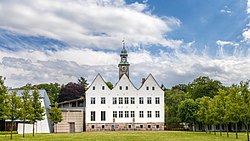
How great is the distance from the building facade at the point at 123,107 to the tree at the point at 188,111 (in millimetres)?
3718

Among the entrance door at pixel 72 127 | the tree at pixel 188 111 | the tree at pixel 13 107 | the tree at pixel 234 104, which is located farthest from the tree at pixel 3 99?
the tree at pixel 188 111

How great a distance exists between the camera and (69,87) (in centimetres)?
8338

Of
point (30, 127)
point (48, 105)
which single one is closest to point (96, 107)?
point (48, 105)

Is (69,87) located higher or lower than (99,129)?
higher

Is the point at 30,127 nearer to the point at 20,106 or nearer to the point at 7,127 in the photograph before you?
the point at 7,127

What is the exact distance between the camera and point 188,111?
6419 cm

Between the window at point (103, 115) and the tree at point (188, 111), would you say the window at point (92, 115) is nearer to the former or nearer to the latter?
the window at point (103, 115)

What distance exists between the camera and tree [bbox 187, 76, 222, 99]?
80188mm

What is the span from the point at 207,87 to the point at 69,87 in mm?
32111

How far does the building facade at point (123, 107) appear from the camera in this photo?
63719 millimetres

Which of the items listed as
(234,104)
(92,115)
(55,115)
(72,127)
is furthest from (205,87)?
(234,104)

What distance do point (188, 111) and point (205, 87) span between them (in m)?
17.9

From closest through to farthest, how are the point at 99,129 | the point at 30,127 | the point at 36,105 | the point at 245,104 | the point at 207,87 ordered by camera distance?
1. the point at 245,104
2. the point at 36,105
3. the point at 30,127
4. the point at 99,129
5. the point at 207,87

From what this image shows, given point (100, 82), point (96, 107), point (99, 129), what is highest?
point (100, 82)
